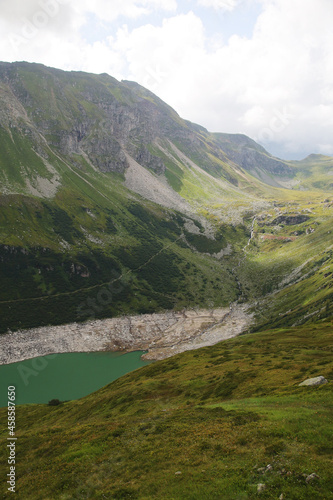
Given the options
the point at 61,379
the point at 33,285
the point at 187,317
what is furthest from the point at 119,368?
the point at 33,285

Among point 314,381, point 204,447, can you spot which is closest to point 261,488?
point 204,447

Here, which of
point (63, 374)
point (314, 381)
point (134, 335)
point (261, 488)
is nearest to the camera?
point (261, 488)

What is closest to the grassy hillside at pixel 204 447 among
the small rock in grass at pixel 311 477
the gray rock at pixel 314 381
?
the small rock in grass at pixel 311 477

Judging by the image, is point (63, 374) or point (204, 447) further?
point (63, 374)

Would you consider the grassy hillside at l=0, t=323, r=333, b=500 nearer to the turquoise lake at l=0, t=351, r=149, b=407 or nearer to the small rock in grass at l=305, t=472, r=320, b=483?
the small rock in grass at l=305, t=472, r=320, b=483

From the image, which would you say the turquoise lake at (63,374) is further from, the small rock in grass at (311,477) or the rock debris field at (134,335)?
the small rock in grass at (311,477)

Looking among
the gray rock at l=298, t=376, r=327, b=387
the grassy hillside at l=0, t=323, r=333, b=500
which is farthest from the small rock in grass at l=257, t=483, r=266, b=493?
the gray rock at l=298, t=376, r=327, b=387

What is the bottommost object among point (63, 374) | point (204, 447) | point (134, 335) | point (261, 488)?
point (134, 335)

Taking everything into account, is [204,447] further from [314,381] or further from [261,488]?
[314,381]

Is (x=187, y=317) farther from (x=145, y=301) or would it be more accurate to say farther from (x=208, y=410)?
(x=208, y=410)
